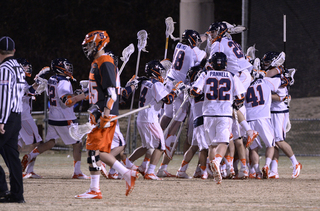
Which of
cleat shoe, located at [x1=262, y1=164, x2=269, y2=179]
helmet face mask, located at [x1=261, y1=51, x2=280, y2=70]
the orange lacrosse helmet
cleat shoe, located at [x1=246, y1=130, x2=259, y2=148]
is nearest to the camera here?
the orange lacrosse helmet

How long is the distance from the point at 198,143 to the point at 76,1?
19.4 metres

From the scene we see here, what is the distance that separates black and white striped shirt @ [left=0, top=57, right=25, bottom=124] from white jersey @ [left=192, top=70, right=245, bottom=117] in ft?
9.69

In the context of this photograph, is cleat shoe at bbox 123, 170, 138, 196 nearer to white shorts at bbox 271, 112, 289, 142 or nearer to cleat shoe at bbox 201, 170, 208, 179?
cleat shoe at bbox 201, 170, 208, 179

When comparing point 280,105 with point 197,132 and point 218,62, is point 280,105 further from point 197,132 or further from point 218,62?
point 218,62

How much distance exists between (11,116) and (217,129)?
325 cm

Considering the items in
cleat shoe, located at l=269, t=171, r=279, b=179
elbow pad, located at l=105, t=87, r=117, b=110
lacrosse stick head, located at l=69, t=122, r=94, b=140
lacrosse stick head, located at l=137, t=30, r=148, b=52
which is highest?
lacrosse stick head, located at l=137, t=30, r=148, b=52

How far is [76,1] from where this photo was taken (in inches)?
1070

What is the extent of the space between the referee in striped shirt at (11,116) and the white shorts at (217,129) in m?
3.13

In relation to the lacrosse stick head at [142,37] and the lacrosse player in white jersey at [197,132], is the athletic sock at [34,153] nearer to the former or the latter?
the lacrosse player in white jersey at [197,132]

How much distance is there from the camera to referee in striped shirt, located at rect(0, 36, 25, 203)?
584 cm

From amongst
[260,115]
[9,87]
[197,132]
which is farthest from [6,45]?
[260,115]

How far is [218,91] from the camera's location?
8188 mm

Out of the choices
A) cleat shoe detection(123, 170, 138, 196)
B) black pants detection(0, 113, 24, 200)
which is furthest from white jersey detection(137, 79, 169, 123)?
black pants detection(0, 113, 24, 200)

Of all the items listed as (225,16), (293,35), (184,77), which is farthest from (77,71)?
(184,77)
